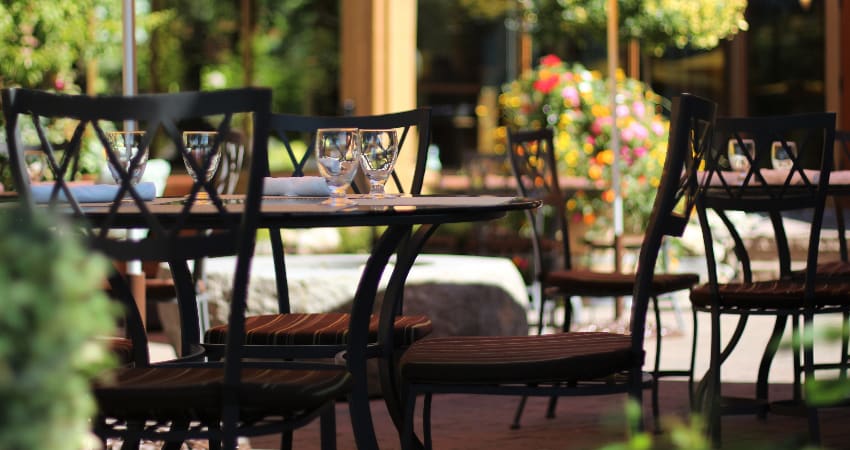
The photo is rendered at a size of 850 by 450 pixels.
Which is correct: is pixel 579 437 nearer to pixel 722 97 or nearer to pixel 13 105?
pixel 13 105

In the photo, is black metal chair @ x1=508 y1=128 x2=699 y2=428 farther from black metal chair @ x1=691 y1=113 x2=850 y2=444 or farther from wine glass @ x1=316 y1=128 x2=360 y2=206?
wine glass @ x1=316 y1=128 x2=360 y2=206

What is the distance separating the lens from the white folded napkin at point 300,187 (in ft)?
10.0

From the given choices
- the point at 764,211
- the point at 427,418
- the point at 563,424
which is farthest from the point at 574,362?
the point at 563,424

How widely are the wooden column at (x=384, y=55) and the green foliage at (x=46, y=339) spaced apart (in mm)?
7810

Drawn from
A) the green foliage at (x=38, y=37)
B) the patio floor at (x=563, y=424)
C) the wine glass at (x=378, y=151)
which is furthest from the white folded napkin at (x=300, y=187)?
the green foliage at (x=38, y=37)

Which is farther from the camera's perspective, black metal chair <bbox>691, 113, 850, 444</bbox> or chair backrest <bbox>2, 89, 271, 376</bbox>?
black metal chair <bbox>691, 113, 850, 444</bbox>

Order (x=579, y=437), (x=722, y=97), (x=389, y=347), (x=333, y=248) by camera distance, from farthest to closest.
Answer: (x=722, y=97), (x=333, y=248), (x=579, y=437), (x=389, y=347)

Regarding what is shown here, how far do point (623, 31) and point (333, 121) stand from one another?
665cm

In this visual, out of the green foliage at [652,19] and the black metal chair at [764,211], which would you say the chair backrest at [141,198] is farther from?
the green foliage at [652,19]

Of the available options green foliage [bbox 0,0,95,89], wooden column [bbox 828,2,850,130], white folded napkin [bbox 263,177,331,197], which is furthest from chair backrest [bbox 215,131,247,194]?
wooden column [bbox 828,2,850,130]

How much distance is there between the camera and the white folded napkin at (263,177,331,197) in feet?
10.0

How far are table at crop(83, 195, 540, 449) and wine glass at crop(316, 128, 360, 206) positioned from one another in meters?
0.08

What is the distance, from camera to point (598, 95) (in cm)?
915

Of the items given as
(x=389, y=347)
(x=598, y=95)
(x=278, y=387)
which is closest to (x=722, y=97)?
(x=598, y=95)
